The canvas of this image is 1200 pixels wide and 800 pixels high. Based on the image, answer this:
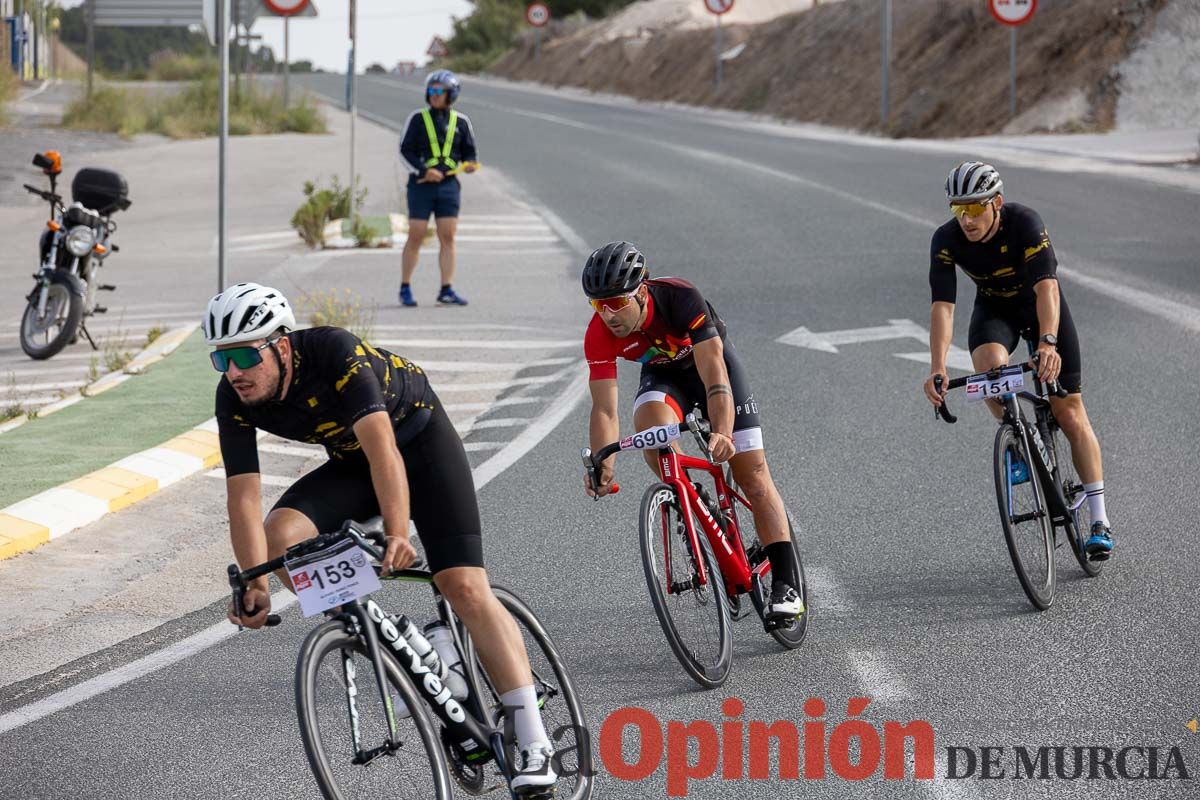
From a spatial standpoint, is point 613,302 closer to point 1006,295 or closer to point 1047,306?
point 1047,306

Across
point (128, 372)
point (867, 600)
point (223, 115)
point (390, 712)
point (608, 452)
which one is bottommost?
point (128, 372)

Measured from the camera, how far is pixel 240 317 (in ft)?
16.1

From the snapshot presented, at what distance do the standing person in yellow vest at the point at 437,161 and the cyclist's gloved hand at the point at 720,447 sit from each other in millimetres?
9689

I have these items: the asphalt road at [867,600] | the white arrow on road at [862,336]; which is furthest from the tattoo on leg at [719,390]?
Result: the white arrow on road at [862,336]

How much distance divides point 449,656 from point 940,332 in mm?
3638

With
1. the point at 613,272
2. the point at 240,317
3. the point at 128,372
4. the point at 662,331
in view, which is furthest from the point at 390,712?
the point at 128,372

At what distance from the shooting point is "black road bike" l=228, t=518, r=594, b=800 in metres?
4.68

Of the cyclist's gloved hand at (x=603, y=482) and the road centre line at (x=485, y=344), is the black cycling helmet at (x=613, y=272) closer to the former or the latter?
the cyclist's gloved hand at (x=603, y=482)

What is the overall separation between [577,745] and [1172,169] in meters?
23.9

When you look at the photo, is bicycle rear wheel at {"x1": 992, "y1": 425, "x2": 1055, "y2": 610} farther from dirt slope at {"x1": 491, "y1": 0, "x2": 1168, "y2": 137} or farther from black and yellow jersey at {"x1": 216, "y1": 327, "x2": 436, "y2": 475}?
dirt slope at {"x1": 491, "y1": 0, "x2": 1168, "y2": 137}

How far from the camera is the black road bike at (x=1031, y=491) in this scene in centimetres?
730

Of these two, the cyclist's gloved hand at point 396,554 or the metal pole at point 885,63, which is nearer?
the cyclist's gloved hand at point 396,554

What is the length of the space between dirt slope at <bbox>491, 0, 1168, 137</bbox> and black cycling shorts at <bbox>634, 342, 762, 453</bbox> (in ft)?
99.3

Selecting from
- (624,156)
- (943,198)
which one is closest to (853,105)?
(624,156)
